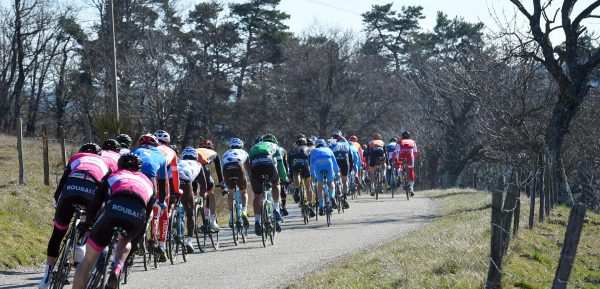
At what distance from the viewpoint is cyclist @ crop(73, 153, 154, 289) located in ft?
30.0

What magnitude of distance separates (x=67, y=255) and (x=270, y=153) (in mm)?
7066

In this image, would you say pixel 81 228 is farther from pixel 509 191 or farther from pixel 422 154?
pixel 422 154

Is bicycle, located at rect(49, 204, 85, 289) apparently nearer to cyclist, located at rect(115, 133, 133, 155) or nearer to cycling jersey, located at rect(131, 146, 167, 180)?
cycling jersey, located at rect(131, 146, 167, 180)

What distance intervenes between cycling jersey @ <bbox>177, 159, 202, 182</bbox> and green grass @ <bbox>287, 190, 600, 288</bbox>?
3013 millimetres

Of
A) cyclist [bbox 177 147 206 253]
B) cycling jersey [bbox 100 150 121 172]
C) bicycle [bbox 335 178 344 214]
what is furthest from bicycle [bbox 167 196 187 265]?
bicycle [bbox 335 178 344 214]

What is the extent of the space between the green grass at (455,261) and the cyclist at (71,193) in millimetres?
2761

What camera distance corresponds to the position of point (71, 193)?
1068 cm

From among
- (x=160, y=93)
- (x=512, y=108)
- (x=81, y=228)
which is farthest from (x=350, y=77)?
(x=81, y=228)

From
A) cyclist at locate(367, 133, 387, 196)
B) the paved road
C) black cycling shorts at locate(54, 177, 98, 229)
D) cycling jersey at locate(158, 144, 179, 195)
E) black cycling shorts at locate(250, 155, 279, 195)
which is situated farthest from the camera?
cyclist at locate(367, 133, 387, 196)

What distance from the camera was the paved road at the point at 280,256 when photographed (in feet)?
40.9

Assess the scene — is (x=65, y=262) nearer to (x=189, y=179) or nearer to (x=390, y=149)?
(x=189, y=179)

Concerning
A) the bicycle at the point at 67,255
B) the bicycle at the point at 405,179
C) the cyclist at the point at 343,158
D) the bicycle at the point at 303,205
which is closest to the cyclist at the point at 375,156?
the bicycle at the point at 405,179

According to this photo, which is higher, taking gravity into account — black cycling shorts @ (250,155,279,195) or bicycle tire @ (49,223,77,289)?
black cycling shorts @ (250,155,279,195)

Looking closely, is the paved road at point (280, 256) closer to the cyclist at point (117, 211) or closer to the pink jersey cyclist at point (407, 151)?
the cyclist at point (117, 211)
